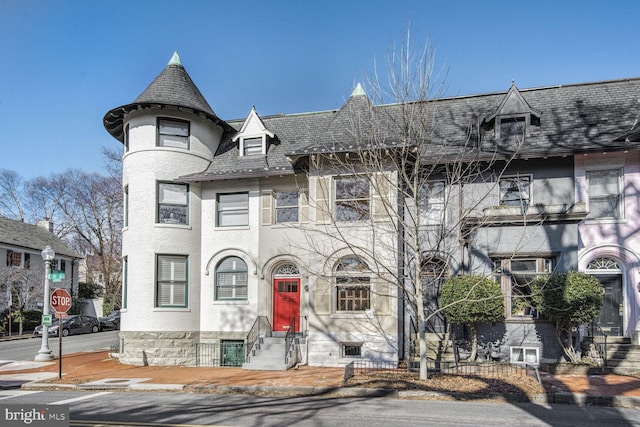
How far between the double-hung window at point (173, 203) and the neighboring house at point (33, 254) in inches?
879

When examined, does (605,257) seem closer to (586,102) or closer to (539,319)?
(539,319)

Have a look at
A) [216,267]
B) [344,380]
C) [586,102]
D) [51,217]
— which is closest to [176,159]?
[216,267]

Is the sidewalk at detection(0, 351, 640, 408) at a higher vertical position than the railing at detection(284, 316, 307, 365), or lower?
lower

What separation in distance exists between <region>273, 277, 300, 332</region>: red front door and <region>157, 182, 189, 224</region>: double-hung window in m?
4.53

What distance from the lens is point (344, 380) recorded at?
13.9 metres

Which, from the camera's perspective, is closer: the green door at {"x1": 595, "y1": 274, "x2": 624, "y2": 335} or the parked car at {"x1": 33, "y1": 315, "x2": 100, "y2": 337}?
the green door at {"x1": 595, "y1": 274, "x2": 624, "y2": 335}

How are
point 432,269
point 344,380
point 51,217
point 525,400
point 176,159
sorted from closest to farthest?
1. point 525,400
2. point 344,380
3. point 432,269
4. point 176,159
5. point 51,217

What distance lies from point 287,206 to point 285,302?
143 inches

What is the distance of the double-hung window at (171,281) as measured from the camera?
2019 centimetres

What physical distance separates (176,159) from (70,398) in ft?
33.1

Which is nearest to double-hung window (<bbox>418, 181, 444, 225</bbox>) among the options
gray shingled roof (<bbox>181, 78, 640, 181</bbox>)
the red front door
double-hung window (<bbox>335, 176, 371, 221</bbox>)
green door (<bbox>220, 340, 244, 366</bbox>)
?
gray shingled roof (<bbox>181, 78, 640, 181</bbox>)

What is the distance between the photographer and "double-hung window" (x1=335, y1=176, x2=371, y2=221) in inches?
713

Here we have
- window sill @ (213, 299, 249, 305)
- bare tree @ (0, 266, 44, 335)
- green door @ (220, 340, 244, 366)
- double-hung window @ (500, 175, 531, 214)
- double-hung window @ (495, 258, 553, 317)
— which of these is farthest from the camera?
bare tree @ (0, 266, 44, 335)

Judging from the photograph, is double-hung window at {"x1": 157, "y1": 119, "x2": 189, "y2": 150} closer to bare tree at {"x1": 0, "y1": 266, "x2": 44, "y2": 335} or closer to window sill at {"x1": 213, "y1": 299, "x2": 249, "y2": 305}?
window sill at {"x1": 213, "y1": 299, "x2": 249, "y2": 305}
